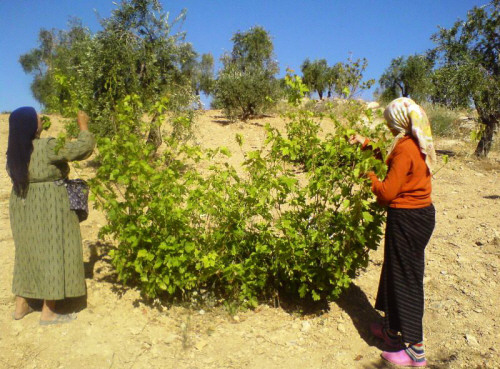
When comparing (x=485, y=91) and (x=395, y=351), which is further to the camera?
(x=485, y=91)

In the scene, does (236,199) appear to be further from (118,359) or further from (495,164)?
(495,164)

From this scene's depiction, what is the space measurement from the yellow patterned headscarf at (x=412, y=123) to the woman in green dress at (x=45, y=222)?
1951mm

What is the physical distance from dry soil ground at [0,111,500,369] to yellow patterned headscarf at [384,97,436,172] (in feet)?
4.52

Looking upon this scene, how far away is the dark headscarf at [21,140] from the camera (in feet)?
8.65

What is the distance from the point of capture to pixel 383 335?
2.80 m

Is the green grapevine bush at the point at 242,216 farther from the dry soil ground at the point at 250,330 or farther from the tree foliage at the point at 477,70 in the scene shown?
the tree foliage at the point at 477,70

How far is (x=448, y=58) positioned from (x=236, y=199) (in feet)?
31.5

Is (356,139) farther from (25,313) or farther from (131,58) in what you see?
(131,58)

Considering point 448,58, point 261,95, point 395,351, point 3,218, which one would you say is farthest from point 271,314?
point 261,95

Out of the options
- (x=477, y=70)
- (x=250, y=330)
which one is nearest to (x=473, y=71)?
(x=477, y=70)

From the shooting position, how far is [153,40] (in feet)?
24.9

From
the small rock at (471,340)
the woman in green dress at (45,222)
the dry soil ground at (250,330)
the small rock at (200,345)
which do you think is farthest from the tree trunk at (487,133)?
the woman in green dress at (45,222)

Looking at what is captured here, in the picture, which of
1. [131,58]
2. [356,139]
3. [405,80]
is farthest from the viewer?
[405,80]

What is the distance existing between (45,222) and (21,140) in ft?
1.90
